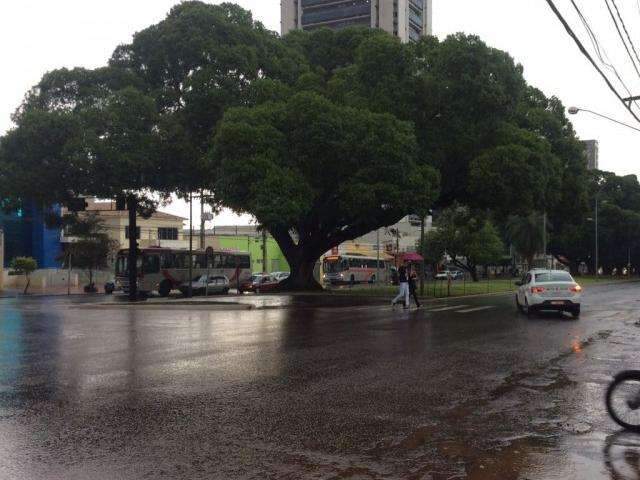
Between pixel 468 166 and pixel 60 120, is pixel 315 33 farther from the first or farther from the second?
pixel 60 120

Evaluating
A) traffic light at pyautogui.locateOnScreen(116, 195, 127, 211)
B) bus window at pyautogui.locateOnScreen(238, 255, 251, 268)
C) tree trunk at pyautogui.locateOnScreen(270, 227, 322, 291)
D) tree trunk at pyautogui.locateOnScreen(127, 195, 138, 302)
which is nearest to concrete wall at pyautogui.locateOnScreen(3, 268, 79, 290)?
bus window at pyautogui.locateOnScreen(238, 255, 251, 268)

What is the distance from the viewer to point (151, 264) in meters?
41.8

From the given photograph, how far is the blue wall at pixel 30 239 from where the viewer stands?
202ft

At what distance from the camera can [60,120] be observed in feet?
104

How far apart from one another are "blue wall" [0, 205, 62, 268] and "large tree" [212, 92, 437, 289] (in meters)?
38.8

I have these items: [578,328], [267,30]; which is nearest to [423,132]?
[267,30]

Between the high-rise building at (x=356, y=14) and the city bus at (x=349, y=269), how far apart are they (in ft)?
183

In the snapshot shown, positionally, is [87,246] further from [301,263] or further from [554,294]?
[554,294]

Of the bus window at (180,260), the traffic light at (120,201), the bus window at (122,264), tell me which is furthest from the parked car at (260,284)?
the traffic light at (120,201)

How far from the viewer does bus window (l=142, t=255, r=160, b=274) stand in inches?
1640

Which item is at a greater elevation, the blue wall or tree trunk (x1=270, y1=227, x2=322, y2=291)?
the blue wall

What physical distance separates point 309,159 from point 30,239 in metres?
43.1

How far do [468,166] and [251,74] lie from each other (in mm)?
11800

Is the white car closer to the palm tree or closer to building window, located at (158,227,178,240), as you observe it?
the palm tree
